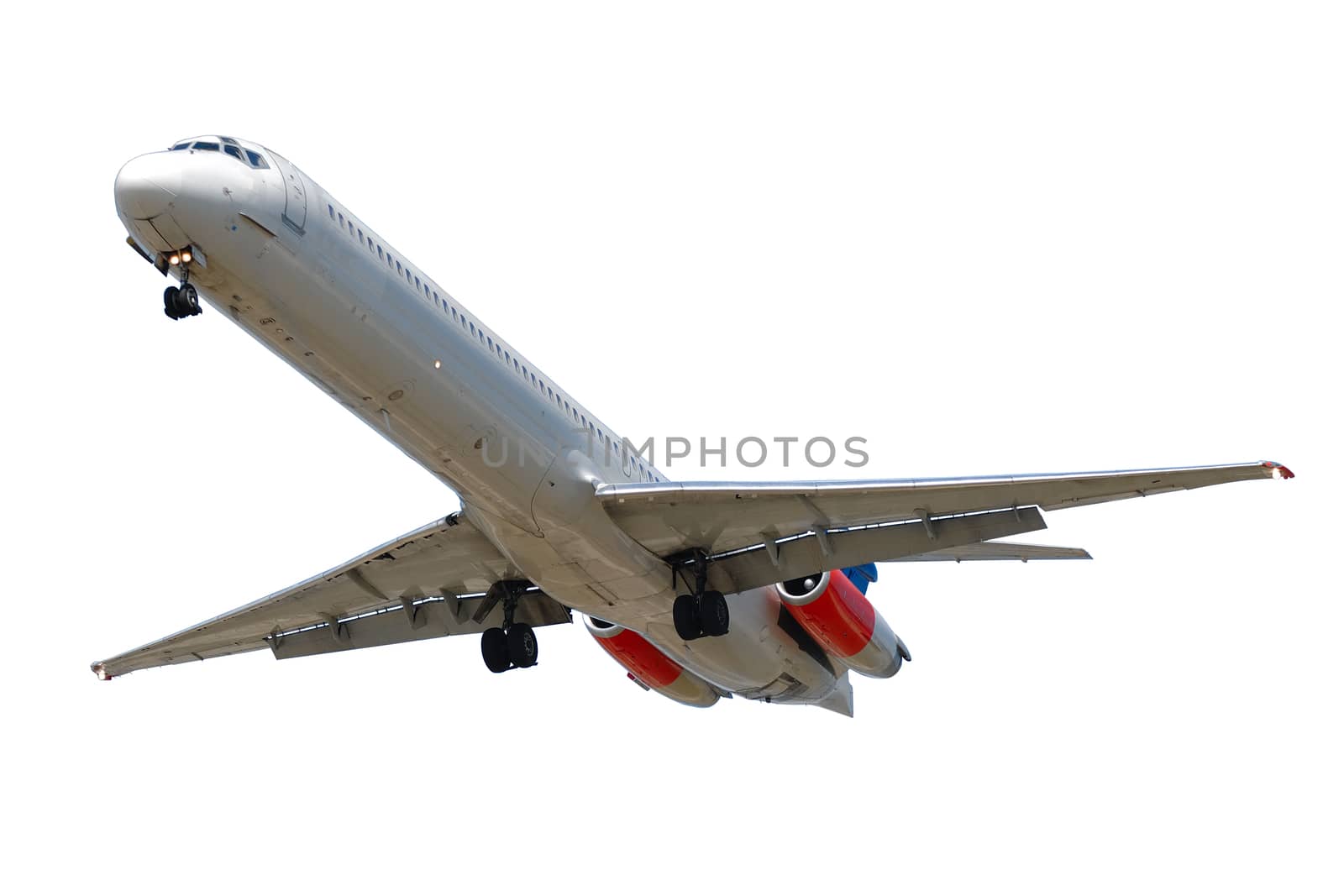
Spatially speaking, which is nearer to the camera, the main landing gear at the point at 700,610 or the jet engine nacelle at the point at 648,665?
the main landing gear at the point at 700,610

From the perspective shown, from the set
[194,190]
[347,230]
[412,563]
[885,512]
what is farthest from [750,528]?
[194,190]

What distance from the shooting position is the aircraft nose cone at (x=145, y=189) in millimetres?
15898

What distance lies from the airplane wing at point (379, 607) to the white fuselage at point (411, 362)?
4.54 ft

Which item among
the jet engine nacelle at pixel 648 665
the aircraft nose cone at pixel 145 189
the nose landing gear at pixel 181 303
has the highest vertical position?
the aircraft nose cone at pixel 145 189

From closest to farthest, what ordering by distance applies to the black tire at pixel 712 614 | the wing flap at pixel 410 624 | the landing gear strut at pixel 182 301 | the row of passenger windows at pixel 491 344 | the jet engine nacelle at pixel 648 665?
the landing gear strut at pixel 182 301, the row of passenger windows at pixel 491 344, the black tire at pixel 712 614, the wing flap at pixel 410 624, the jet engine nacelle at pixel 648 665

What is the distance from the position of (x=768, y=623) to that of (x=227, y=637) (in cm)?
794

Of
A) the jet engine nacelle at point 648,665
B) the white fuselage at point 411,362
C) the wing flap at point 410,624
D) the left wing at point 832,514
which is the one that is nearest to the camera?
the white fuselage at point 411,362

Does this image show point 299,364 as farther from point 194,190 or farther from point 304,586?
point 304,586

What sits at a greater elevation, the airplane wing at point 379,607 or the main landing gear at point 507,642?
the airplane wing at point 379,607

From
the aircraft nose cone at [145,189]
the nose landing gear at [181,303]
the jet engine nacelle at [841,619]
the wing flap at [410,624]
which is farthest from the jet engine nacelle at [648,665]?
the aircraft nose cone at [145,189]

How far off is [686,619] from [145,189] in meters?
8.55

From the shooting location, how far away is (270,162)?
17.2 metres

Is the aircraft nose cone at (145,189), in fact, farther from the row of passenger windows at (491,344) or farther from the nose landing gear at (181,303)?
the row of passenger windows at (491,344)

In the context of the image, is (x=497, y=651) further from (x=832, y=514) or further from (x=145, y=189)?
(x=145, y=189)
